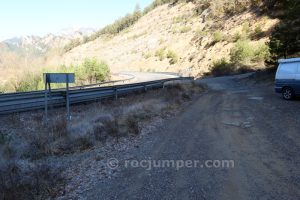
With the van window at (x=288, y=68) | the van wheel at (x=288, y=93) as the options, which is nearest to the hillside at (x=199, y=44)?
the van window at (x=288, y=68)

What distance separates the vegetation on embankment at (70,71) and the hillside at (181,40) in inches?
436

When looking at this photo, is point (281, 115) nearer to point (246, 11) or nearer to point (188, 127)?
point (188, 127)

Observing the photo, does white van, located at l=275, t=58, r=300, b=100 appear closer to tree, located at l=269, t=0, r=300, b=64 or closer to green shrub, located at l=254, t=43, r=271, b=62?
tree, located at l=269, t=0, r=300, b=64

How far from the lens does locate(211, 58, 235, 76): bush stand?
45.6 m

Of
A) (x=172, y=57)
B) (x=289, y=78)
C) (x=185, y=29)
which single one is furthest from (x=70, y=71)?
(x=185, y=29)

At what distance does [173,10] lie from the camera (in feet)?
339

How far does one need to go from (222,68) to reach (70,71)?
63.6ft

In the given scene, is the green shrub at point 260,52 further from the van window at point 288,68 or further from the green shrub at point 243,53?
the van window at point 288,68

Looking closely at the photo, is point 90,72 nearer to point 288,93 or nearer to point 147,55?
point 288,93

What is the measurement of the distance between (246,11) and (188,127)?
166 feet

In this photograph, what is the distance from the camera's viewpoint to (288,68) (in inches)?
739

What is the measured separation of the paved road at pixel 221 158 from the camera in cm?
645

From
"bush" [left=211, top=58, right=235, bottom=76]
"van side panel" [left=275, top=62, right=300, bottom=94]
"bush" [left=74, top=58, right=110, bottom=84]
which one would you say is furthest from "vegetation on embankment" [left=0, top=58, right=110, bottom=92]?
"van side panel" [left=275, top=62, right=300, bottom=94]

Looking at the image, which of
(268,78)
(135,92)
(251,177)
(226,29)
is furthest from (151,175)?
(226,29)
